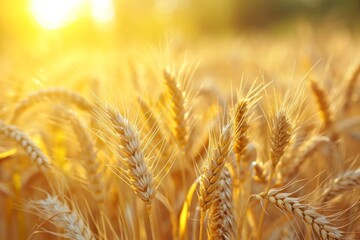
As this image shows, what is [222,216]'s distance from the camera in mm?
1165

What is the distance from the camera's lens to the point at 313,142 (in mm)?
1650

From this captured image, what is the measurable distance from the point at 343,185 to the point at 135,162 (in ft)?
2.55

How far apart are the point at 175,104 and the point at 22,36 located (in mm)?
17208

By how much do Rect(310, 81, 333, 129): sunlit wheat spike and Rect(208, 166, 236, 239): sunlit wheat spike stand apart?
1102 mm

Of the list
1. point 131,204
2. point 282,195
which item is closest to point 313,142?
point 282,195

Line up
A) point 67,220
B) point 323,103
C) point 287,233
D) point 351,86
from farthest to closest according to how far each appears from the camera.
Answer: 1. point 351,86
2. point 323,103
3. point 287,233
4. point 67,220

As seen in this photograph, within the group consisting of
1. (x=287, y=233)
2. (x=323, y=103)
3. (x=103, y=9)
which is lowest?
(x=287, y=233)

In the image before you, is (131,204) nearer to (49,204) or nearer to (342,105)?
(49,204)

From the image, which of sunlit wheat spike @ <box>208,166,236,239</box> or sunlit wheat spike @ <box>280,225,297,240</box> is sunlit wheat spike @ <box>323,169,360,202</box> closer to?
sunlit wheat spike @ <box>280,225,297,240</box>

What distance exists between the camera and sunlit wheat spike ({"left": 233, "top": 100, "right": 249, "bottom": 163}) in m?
1.20

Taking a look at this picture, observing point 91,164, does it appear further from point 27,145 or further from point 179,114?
point 179,114

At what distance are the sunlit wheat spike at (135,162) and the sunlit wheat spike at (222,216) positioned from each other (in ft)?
0.69

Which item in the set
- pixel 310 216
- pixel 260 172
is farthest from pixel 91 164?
pixel 310 216

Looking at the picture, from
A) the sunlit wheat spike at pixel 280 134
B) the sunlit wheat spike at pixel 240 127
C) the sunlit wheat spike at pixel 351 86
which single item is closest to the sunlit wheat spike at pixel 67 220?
the sunlit wheat spike at pixel 240 127
